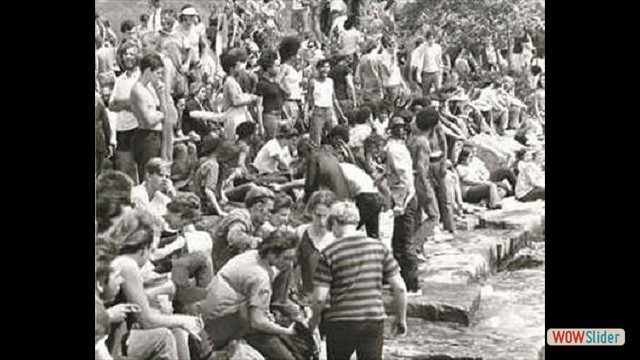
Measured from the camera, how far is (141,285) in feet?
30.3

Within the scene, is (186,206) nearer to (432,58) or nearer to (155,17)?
(155,17)

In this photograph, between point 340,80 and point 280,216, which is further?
point 340,80

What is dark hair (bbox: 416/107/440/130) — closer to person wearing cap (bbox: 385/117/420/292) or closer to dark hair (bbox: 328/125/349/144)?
person wearing cap (bbox: 385/117/420/292)

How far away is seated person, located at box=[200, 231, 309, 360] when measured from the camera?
9492 millimetres

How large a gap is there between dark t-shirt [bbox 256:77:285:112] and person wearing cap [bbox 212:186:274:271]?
6.06ft

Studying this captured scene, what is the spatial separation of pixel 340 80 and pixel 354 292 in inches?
171

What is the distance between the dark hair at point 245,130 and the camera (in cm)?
1173

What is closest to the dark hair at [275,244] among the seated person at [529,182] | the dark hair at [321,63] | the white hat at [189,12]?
the dark hair at [321,63]

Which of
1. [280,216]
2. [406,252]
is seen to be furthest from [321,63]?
[280,216]

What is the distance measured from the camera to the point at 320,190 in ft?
35.1

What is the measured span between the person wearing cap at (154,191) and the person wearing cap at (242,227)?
485mm

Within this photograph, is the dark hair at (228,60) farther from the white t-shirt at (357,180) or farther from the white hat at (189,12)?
the white t-shirt at (357,180)

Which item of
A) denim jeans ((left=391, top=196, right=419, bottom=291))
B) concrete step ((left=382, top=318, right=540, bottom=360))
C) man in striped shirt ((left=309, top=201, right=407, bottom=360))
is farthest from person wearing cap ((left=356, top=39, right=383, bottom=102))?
man in striped shirt ((left=309, top=201, right=407, bottom=360))
